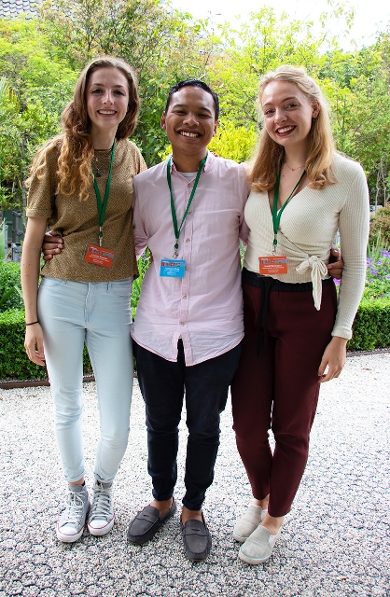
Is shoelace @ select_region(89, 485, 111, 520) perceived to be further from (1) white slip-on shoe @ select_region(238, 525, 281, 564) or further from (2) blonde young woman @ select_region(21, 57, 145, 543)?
(1) white slip-on shoe @ select_region(238, 525, 281, 564)

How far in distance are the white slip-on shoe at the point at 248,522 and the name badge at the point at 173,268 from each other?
1.18 metres

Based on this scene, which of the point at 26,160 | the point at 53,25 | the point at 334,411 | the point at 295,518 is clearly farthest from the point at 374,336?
the point at 53,25

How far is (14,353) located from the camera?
4.06 meters

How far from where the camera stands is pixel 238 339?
1.94 meters

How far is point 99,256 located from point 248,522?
137 cm

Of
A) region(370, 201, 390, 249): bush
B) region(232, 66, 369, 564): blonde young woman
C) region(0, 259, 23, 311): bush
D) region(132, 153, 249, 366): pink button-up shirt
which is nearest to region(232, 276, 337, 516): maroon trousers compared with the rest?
region(232, 66, 369, 564): blonde young woman

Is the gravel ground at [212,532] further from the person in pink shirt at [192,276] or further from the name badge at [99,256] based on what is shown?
the name badge at [99,256]

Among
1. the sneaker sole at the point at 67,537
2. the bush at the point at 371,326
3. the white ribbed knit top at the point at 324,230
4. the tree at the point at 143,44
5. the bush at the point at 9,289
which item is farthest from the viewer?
the tree at the point at 143,44

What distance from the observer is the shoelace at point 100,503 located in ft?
7.33

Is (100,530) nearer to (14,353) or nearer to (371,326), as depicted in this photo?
(14,353)

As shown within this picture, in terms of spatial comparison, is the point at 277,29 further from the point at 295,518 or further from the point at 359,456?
the point at 295,518

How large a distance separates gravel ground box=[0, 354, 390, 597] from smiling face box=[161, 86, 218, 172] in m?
1.69

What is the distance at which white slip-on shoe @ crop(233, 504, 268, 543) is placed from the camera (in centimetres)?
220

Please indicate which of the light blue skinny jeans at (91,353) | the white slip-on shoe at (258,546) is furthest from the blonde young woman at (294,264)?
the light blue skinny jeans at (91,353)
